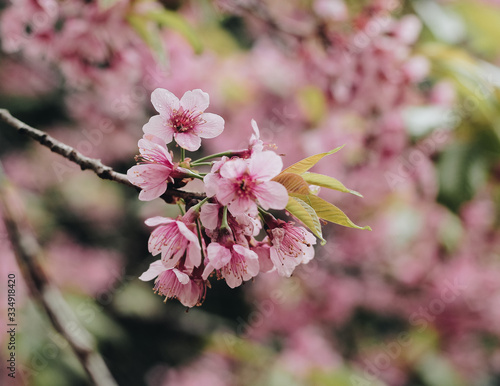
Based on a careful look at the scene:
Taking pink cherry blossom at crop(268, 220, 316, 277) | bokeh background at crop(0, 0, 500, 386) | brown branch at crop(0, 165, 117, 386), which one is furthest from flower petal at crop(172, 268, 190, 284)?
bokeh background at crop(0, 0, 500, 386)

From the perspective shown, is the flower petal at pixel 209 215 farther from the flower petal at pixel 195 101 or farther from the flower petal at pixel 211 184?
the flower petal at pixel 195 101

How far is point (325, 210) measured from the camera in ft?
1.62

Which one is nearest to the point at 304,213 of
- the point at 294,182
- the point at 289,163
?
the point at 294,182

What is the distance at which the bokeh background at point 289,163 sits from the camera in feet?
4.26

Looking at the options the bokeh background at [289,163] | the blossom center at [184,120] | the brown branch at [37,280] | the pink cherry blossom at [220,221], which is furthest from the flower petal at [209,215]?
the bokeh background at [289,163]

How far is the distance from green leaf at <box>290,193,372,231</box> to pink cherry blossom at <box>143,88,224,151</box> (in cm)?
13

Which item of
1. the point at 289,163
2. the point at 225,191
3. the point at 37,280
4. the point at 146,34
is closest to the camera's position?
the point at 225,191

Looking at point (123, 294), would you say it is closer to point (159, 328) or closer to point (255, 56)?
point (159, 328)

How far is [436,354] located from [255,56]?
2.09 meters

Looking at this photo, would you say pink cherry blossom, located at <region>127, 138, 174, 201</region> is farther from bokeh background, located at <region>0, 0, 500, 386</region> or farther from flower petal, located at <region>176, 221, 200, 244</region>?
bokeh background, located at <region>0, 0, 500, 386</region>

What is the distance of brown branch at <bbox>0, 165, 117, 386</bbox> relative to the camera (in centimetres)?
69

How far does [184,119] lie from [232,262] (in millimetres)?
182

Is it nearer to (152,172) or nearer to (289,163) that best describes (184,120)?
(152,172)

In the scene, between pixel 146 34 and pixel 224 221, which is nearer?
pixel 224 221
